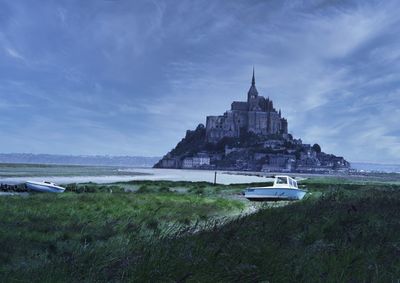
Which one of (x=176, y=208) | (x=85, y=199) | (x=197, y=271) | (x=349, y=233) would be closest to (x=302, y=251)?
(x=349, y=233)

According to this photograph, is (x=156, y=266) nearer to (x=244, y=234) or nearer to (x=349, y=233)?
(x=244, y=234)

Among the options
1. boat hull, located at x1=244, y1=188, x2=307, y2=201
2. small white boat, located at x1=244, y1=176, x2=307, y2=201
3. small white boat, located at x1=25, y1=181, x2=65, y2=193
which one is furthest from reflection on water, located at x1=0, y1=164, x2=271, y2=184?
boat hull, located at x1=244, y1=188, x2=307, y2=201

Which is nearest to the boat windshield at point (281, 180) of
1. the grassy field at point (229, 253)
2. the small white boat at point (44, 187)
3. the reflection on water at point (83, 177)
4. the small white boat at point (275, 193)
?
the small white boat at point (275, 193)

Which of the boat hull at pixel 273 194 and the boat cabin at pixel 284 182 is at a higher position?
the boat cabin at pixel 284 182

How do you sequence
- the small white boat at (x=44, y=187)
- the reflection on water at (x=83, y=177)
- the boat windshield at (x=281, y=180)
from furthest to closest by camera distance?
the reflection on water at (x=83, y=177) < the small white boat at (x=44, y=187) < the boat windshield at (x=281, y=180)

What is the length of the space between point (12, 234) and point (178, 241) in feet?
27.0

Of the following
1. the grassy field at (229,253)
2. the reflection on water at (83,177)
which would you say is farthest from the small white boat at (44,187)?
the grassy field at (229,253)

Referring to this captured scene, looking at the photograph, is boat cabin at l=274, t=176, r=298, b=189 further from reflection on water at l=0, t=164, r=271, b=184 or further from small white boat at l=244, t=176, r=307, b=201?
reflection on water at l=0, t=164, r=271, b=184

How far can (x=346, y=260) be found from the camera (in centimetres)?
672

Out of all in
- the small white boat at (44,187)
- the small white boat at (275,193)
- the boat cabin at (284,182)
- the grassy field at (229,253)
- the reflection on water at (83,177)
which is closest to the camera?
the grassy field at (229,253)

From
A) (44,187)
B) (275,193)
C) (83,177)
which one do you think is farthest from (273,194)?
Result: (83,177)

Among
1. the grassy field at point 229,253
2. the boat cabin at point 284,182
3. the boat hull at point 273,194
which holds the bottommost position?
the grassy field at point 229,253

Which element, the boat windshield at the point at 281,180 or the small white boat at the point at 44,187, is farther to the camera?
the small white boat at the point at 44,187

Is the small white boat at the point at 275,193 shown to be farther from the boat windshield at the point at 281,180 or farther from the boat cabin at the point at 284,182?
the boat windshield at the point at 281,180
